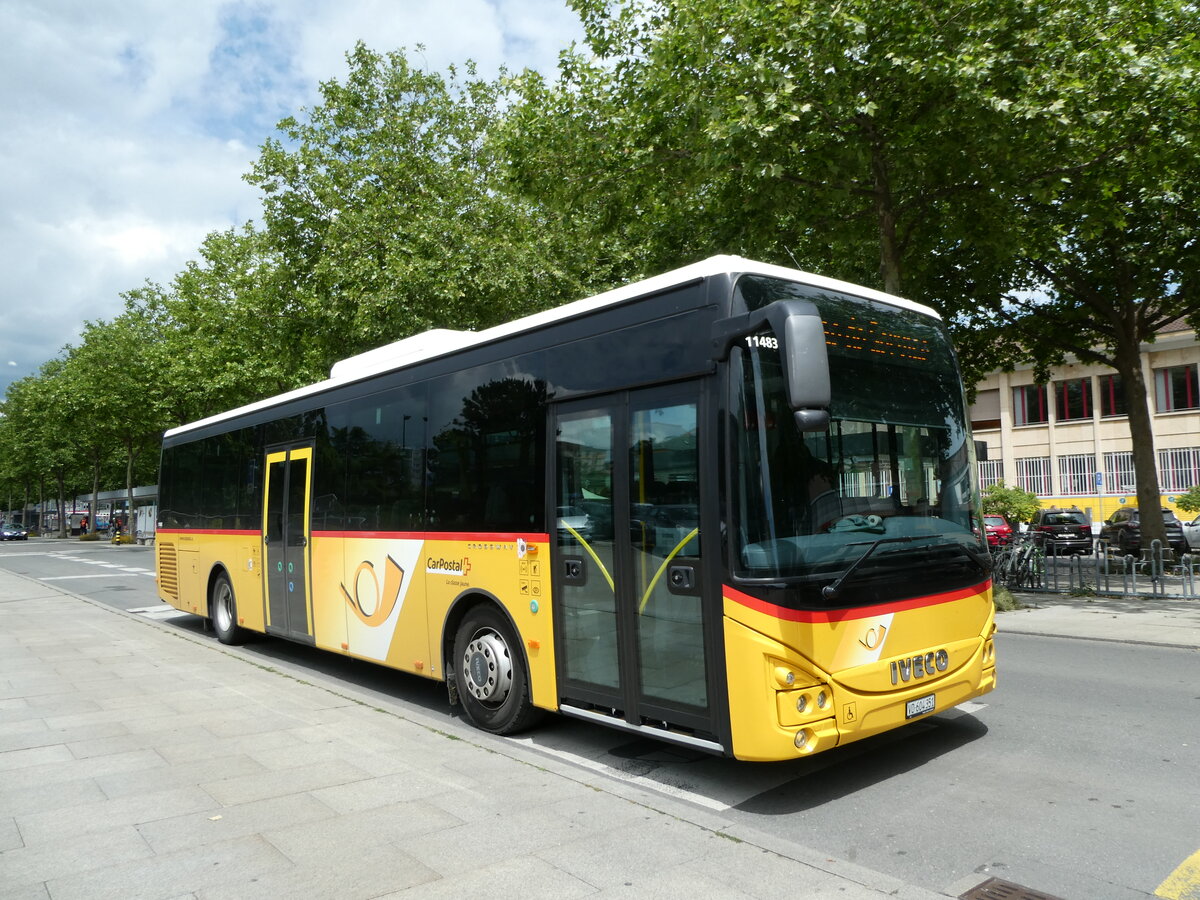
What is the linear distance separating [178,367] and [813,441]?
111 ft

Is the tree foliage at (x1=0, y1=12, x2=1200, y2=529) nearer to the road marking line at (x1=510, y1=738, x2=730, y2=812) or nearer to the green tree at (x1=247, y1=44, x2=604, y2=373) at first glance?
the green tree at (x1=247, y1=44, x2=604, y2=373)

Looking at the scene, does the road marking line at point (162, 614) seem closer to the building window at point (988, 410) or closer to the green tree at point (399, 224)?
the green tree at point (399, 224)

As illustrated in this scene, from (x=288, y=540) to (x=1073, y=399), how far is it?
47181 millimetres

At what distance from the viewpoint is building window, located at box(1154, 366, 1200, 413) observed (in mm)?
42719

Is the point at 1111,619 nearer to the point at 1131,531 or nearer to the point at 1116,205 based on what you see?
the point at 1116,205

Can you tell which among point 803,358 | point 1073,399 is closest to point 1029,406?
point 1073,399

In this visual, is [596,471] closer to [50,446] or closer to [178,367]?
[178,367]

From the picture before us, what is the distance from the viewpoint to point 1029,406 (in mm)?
49062

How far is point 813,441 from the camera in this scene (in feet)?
16.1

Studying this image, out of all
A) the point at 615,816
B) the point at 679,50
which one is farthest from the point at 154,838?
the point at 679,50

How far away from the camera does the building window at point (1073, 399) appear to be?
46656 millimetres

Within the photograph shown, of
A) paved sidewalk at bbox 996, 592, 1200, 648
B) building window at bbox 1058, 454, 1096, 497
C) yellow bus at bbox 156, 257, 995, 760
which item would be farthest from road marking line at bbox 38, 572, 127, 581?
building window at bbox 1058, 454, 1096, 497

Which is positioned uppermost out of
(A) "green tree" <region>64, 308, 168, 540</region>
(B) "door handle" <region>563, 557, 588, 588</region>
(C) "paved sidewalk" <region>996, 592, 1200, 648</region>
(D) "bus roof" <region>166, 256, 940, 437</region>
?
(A) "green tree" <region>64, 308, 168, 540</region>

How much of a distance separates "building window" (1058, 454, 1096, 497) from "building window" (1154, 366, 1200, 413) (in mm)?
4209
